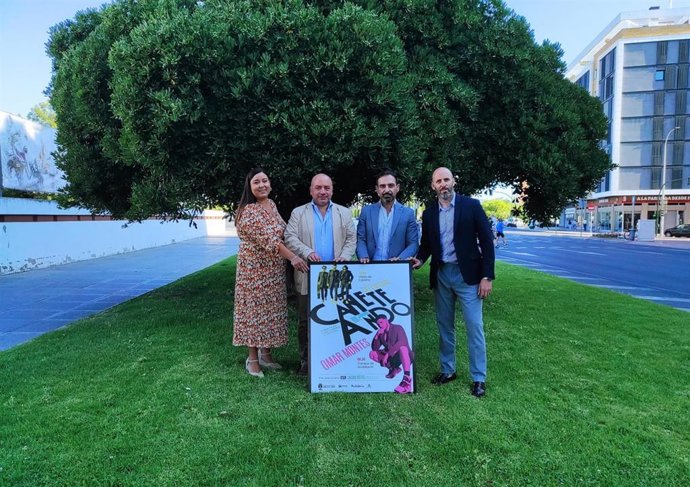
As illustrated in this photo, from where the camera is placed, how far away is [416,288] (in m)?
9.16

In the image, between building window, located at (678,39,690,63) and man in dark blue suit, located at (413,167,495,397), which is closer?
man in dark blue suit, located at (413,167,495,397)

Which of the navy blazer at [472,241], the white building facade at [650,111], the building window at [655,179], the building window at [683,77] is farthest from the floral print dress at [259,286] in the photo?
the building window at [683,77]

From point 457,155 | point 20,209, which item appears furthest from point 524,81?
point 20,209

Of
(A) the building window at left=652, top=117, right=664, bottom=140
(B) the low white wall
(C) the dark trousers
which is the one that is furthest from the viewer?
(A) the building window at left=652, top=117, right=664, bottom=140

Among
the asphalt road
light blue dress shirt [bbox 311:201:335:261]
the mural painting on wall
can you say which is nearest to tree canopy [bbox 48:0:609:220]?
light blue dress shirt [bbox 311:201:335:261]

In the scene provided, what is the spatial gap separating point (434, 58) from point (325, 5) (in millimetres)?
1408

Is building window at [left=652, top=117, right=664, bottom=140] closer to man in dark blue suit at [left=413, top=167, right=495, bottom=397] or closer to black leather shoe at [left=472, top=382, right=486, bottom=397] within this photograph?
man in dark blue suit at [left=413, top=167, right=495, bottom=397]

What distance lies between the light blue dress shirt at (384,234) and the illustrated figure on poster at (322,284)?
1.80ft

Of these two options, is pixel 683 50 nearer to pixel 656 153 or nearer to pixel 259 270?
pixel 656 153

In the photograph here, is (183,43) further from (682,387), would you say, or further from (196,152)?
(682,387)

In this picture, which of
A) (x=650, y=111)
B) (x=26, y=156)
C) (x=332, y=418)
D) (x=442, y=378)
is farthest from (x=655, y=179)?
(x=332, y=418)

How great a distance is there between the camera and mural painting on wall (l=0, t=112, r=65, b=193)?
12.1 meters

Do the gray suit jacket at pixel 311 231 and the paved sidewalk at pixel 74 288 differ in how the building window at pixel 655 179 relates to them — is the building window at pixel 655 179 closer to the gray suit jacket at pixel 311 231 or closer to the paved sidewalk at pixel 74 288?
the paved sidewalk at pixel 74 288

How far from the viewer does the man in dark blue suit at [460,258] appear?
3.86 meters
